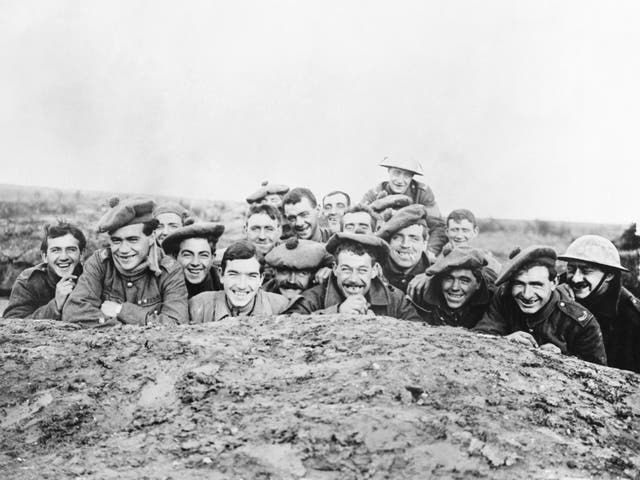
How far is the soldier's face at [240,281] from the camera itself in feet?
18.1

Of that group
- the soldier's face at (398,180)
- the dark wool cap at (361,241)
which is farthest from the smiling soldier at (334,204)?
the dark wool cap at (361,241)

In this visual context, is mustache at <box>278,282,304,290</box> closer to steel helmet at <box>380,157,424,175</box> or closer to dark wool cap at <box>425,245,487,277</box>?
dark wool cap at <box>425,245,487,277</box>

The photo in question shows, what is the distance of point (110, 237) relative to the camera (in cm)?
559

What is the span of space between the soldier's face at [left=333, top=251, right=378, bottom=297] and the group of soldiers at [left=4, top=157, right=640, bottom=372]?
1 centimetres

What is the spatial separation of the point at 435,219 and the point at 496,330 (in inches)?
90.6

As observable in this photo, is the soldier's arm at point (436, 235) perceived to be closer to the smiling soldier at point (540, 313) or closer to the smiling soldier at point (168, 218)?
the smiling soldier at point (540, 313)

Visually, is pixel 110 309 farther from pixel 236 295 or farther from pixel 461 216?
pixel 461 216

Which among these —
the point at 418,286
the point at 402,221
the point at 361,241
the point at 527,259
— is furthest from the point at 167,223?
the point at 527,259

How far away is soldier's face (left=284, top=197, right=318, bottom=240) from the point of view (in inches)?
271

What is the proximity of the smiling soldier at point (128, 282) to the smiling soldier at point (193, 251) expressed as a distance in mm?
237

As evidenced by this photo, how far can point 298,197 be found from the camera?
22.6 ft

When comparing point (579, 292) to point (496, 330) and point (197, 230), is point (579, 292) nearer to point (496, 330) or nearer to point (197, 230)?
point (496, 330)

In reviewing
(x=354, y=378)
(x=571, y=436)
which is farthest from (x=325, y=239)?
(x=571, y=436)

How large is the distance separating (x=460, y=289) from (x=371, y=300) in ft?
2.22
